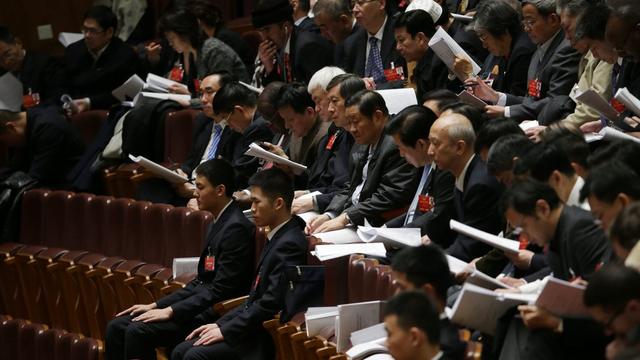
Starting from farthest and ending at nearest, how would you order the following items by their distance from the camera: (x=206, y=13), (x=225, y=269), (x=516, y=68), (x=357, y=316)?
(x=206, y=13) → (x=516, y=68) → (x=225, y=269) → (x=357, y=316)

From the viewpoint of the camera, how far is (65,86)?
4.86 m

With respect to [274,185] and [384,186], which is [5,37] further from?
[384,186]

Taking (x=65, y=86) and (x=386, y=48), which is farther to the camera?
(x=65, y=86)

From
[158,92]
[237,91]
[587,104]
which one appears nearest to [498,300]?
[587,104]

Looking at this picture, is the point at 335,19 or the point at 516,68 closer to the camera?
the point at 516,68

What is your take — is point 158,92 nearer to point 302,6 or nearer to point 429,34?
point 302,6

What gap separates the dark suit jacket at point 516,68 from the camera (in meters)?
3.35

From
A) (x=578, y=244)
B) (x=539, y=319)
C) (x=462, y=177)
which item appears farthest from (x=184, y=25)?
(x=539, y=319)

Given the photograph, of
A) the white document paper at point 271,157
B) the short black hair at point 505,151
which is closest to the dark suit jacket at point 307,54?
the white document paper at point 271,157

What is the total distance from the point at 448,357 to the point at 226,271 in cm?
126

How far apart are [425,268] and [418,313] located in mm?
210

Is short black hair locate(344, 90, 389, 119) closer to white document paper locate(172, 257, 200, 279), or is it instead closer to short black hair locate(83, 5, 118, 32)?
white document paper locate(172, 257, 200, 279)

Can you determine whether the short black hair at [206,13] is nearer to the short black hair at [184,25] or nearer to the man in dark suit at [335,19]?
the short black hair at [184,25]

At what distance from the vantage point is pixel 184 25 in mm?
4395
